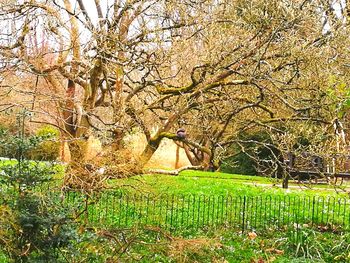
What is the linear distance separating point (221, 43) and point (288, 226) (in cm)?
428

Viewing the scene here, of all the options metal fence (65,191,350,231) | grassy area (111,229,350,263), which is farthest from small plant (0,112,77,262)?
metal fence (65,191,350,231)

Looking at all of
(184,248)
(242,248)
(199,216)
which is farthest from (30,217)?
(199,216)

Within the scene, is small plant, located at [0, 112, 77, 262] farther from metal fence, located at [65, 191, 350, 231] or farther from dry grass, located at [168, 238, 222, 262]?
metal fence, located at [65, 191, 350, 231]

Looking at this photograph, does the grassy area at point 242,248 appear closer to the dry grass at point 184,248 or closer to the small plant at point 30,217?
the dry grass at point 184,248

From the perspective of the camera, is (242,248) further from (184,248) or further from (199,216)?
(199,216)

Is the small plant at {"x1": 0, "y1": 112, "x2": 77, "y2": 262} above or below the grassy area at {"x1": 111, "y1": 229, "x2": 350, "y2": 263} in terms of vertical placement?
above

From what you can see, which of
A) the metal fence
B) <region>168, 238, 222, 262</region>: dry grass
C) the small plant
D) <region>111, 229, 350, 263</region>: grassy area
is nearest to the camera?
the small plant

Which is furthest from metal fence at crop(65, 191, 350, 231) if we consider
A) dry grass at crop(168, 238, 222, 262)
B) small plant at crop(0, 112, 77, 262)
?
small plant at crop(0, 112, 77, 262)

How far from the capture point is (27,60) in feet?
28.5

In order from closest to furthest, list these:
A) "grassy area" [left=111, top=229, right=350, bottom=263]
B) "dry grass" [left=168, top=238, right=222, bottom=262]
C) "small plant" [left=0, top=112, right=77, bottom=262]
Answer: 1. "small plant" [left=0, top=112, right=77, bottom=262]
2. "dry grass" [left=168, top=238, right=222, bottom=262]
3. "grassy area" [left=111, top=229, right=350, bottom=263]

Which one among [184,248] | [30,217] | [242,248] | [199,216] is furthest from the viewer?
[199,216]

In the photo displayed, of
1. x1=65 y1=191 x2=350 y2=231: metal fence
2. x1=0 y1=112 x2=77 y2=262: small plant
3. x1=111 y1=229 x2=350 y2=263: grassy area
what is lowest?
x1=111 y1=229 x2=350 y2=263: grassy area

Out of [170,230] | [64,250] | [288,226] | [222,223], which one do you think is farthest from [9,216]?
[288,226]

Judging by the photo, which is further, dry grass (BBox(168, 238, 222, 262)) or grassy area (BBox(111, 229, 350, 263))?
grassy area (BBox(111, 229, 350, 263))
